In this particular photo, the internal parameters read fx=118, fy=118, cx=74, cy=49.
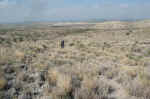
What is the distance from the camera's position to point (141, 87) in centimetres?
395

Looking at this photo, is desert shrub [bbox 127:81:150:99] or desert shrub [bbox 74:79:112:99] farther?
desert shrub [bbox 127:81:150:99]

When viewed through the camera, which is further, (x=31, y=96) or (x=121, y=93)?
(x=121, y=93)

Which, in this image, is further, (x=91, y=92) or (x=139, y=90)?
(x=139, y=90)

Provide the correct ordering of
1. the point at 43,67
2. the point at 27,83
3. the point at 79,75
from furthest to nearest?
the point at 43,67, the point at 79,75, the point at 27,83

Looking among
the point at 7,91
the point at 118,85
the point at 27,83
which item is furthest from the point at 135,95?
the point at 7,91

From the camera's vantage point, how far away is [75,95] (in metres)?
3.41

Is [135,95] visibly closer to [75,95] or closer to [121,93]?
[121,93]

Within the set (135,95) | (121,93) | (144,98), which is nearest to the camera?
(144,98)

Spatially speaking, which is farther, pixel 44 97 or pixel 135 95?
pixel 135 95

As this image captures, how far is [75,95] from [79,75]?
5.64ft

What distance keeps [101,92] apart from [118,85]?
1.19 meters

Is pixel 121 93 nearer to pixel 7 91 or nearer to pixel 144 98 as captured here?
pixel 144 98

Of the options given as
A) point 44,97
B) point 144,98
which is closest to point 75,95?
point 44,97

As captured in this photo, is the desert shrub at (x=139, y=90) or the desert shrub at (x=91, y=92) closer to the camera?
the desert shrub at (x=91, y=92)
